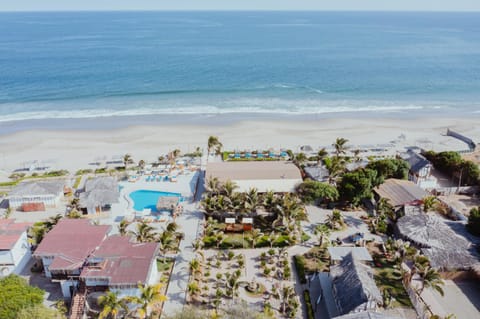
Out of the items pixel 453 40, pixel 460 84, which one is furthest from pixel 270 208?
pixel 453 40

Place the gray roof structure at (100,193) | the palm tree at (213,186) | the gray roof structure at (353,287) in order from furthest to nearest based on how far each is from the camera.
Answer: the palm tree at (213,186)
the gray roof structure at (100,193)
the gray roof structure at (353,287)

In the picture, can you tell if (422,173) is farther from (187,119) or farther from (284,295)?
(187,119)

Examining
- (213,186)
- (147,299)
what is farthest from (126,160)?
(147,299)

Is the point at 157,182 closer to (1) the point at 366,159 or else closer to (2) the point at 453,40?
(1) the point at 366,159

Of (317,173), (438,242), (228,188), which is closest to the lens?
(438,242)

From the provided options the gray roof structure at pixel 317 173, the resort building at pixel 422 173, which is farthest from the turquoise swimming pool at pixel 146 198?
the resort building at pixel 422 173

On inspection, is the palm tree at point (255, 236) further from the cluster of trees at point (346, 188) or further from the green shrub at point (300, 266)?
the cluster of trees at point (346, 188)

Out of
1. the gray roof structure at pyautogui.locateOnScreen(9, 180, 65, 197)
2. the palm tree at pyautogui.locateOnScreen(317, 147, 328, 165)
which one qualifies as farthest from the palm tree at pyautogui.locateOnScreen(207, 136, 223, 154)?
the gray roof structure at pyautogui.locateOnScreen(9, 180, 65, 197)
